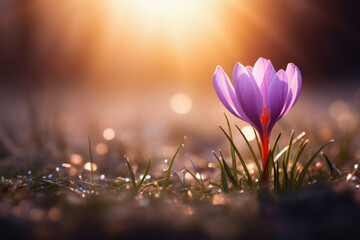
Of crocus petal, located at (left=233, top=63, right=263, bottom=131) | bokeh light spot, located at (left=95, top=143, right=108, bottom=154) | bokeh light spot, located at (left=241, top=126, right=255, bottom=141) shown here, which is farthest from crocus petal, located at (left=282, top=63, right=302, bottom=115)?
bokeh light spot, located at (left=241, top=126, right=255, bottom=141)

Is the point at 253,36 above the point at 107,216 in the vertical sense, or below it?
above

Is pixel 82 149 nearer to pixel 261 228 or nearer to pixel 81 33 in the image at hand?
pixel 261 228

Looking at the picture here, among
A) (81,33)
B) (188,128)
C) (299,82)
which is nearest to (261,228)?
(299,82)

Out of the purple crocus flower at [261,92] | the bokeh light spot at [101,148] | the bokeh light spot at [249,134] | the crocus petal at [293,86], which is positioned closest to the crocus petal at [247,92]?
the purple crocus flower at [261,92]

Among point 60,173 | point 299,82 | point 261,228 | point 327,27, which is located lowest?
point 261,228

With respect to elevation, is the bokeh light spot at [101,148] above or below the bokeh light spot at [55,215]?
above

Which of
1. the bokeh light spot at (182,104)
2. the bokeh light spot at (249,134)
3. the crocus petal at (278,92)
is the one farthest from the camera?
the bokeh light spot at (182,104)

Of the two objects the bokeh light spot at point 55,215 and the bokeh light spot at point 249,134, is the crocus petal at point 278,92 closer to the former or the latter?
the bokeh light spot at point 55,215
